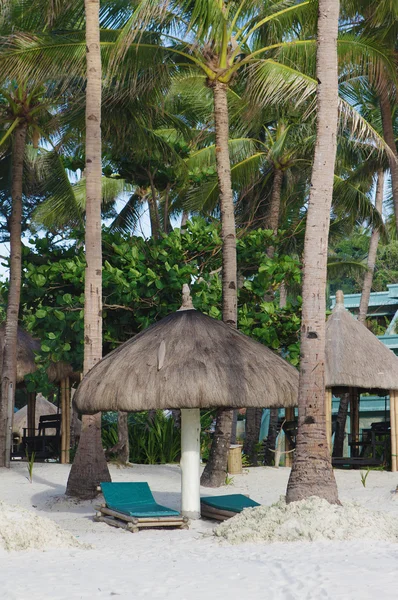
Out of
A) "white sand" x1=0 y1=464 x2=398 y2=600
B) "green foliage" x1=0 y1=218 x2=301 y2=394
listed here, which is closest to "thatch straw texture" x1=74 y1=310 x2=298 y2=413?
"white sand" x1=0 y1=464 x2=398 y2=600

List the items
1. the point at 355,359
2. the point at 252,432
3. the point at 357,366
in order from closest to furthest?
the point at 357,366 < the point at 355,359 < the point at 252,432

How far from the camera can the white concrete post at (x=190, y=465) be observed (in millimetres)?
11492

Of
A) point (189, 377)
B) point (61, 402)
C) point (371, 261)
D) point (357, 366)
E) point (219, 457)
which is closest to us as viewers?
point (189, 377)

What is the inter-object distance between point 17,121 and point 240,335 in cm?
868

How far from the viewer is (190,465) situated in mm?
11508

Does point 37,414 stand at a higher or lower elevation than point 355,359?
lower

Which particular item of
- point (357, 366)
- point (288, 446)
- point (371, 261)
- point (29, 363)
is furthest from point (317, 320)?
point (371, 261)

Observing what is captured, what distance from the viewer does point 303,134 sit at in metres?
21.4

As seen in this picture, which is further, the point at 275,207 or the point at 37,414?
the point at 37,414

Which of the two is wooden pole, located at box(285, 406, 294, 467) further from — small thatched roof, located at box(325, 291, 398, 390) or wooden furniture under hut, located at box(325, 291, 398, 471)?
small thatched roof, located at box(325, 291, 398, 390)

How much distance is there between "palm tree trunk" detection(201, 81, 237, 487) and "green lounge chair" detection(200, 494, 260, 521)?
3.10m

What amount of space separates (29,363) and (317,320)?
1038cm

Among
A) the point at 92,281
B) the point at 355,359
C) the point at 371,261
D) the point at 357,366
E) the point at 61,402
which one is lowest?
the point at 61,402

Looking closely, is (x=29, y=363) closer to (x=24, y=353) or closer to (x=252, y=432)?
(x=24, y=353)
